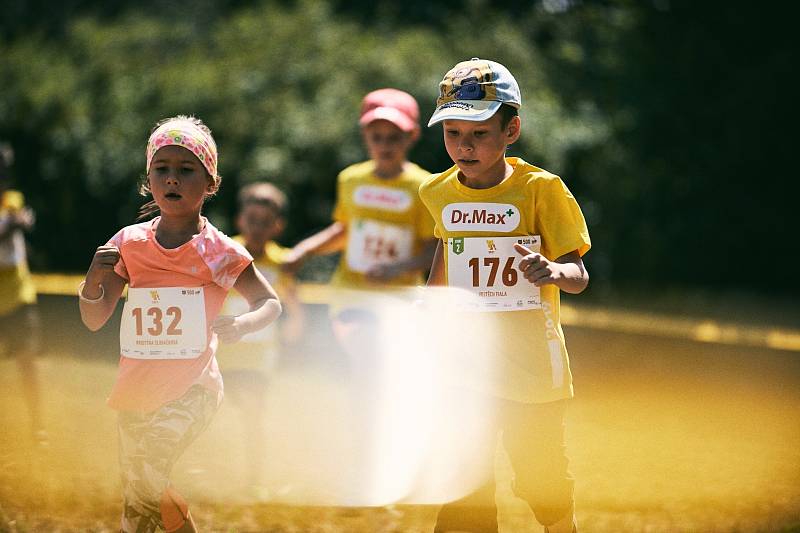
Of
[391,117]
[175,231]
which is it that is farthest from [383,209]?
[175,231]

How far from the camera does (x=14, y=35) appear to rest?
1561 centimetres

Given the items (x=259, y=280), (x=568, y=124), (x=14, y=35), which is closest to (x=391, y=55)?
(x=568, y=124)

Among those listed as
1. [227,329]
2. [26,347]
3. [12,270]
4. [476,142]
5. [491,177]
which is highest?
[476,142]

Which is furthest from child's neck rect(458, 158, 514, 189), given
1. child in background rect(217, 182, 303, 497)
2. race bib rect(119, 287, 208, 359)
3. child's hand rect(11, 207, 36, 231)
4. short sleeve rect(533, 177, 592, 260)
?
child's hand rect(11, 207, 36, 231)

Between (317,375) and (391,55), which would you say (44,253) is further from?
(317,375)

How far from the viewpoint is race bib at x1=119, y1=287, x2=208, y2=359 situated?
11.7ft

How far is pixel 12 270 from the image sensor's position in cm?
647

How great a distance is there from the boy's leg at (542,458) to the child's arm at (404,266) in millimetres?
1734

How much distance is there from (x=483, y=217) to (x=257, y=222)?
103 inches

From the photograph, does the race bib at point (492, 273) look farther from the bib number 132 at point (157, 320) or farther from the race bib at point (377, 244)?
the race bib at point (377, 244)

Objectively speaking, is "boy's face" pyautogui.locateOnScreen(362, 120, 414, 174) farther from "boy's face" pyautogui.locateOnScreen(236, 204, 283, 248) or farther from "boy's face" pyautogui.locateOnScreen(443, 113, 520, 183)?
"boy's face" pyautogui.locateOnScreen(443, 113, 520, 183)

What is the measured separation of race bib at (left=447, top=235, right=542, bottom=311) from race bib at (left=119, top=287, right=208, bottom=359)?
2.81 ft

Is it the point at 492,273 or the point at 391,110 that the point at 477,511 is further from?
the point at 391,110

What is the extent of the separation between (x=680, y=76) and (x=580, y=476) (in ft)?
30.7
